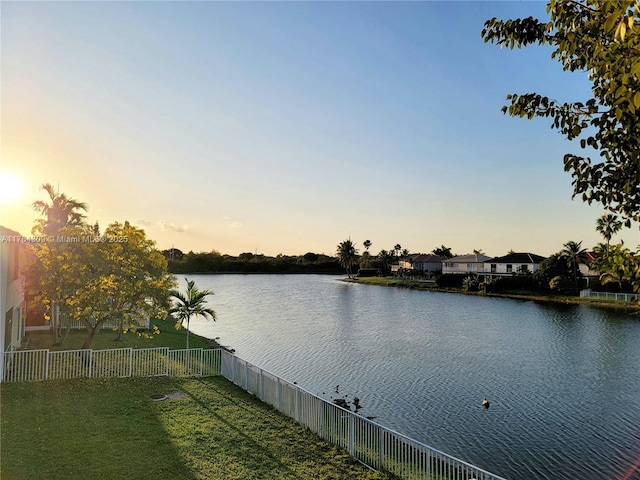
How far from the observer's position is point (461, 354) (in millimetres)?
33094

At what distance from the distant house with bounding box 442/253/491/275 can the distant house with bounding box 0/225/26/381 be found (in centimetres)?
9189

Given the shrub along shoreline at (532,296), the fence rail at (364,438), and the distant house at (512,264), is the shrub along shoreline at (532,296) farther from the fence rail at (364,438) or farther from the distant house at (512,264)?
the fence rail at (364,438)

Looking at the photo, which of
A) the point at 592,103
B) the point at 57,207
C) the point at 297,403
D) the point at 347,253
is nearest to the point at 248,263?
the point at 347,253

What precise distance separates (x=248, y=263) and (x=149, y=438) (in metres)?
161

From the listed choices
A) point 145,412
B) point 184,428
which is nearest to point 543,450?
point 184,428

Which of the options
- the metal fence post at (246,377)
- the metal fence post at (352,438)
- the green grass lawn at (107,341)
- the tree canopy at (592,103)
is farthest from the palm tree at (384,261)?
the tree canopy at (592,103)

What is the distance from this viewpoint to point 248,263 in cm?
17188

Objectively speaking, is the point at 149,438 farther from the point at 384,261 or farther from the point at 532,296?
the point at 384,261

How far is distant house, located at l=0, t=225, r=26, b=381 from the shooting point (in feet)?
57.9

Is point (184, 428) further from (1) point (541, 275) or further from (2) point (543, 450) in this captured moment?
(1) point (541, 275)

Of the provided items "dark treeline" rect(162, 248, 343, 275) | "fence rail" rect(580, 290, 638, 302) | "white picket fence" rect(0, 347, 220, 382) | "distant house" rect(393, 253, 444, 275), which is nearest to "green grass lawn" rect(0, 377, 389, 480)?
"white picket fence" rect(0, 347, 220, 382)

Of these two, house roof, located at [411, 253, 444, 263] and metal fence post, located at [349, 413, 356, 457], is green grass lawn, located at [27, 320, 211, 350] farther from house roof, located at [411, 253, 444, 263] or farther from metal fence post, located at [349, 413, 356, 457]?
house roof, located at [411, 253, 444, 263]

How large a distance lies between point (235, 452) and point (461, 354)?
24.8 meters

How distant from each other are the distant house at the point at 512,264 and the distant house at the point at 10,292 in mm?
86929
